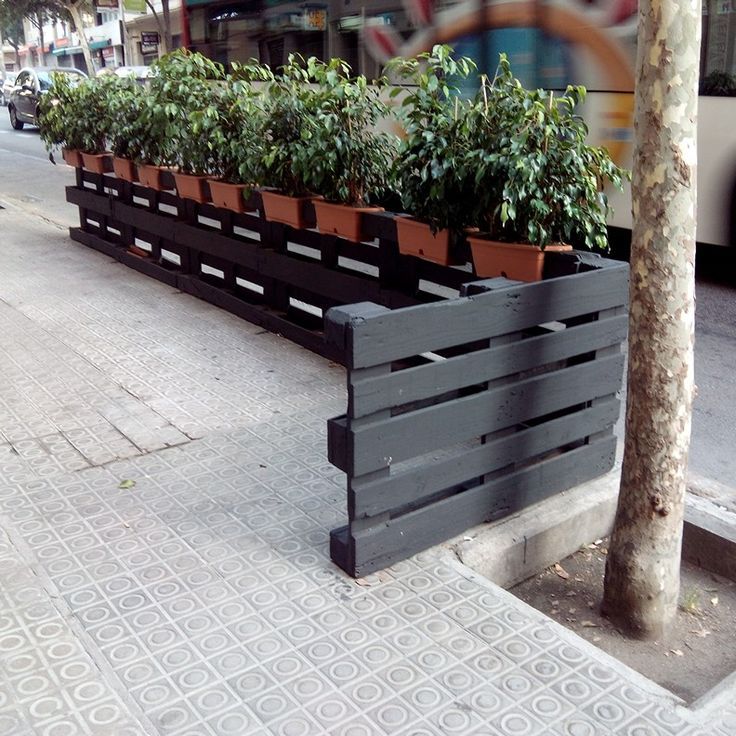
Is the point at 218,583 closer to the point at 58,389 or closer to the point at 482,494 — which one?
the point at 482,494

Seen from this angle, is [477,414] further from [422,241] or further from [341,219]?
[341,219]

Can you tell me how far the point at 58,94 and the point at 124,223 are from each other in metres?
2.12

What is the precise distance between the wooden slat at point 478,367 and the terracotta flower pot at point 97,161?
641 cm

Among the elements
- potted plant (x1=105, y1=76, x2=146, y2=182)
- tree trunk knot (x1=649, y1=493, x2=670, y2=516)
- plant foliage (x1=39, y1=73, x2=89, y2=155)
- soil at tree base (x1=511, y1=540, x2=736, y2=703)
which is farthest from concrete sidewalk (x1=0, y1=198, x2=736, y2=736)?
plant foliage (x1=39, y1=73, x2=89, y2=155)

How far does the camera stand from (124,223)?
855 centimetres

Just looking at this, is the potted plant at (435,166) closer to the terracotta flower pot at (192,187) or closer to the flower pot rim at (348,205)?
the flower pot rim at (348,205)

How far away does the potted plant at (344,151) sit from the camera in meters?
5.39

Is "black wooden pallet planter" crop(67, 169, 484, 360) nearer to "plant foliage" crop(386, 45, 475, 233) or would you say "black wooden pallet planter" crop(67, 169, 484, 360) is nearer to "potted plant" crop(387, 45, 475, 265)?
"potted plant" crop(387, 45, 475, 265)

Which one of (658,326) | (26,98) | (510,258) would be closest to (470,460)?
(658,326)

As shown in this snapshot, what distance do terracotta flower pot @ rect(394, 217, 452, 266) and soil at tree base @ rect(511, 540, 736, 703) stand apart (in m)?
1.74

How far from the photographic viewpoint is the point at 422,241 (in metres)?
4.85

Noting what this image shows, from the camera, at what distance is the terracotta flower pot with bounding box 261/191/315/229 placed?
588 cm

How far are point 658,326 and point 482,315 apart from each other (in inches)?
25.4

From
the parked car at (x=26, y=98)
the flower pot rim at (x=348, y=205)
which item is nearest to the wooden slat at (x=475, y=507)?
the flower pot rim at (x=348, y=205)
